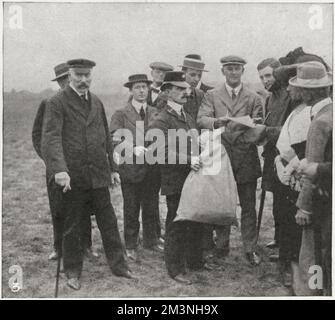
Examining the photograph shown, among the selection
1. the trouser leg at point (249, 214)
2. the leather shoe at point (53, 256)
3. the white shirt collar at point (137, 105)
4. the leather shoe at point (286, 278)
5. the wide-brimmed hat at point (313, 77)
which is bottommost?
the leather shoe at point (286, 278)

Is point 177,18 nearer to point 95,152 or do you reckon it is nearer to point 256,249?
point 95,152

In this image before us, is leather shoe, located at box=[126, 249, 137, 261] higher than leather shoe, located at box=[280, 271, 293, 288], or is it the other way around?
leather shoe, located at box=[126, 249, 137, 261]

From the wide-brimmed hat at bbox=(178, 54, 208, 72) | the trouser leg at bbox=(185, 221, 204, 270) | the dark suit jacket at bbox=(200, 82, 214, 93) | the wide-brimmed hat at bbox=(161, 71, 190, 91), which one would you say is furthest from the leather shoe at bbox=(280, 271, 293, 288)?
the wide-brimmed hat at bbox=(178, 54, 208, 72)

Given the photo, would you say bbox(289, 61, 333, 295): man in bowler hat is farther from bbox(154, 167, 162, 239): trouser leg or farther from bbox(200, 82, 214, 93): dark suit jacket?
bbox(154, 167, 162, 239): trouser leg

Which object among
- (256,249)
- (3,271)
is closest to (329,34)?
(256,249)

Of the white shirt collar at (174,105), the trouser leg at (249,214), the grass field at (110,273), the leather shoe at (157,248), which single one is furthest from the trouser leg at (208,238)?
the white shirt collar at (174,105)

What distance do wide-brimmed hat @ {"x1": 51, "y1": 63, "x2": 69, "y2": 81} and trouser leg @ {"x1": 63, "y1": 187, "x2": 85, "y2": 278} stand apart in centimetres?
113

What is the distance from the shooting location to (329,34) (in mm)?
4355

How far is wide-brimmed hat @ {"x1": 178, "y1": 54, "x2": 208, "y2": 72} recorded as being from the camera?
4652 mm

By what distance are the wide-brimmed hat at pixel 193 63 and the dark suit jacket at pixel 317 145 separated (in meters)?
1.49

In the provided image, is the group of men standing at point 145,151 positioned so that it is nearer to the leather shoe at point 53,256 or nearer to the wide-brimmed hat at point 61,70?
the wide-brimmed hat at point 61,70

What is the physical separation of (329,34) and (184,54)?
51.6 inches

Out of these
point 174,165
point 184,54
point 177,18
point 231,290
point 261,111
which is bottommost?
point 231,290

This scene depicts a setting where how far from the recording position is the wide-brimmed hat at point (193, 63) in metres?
4.65
